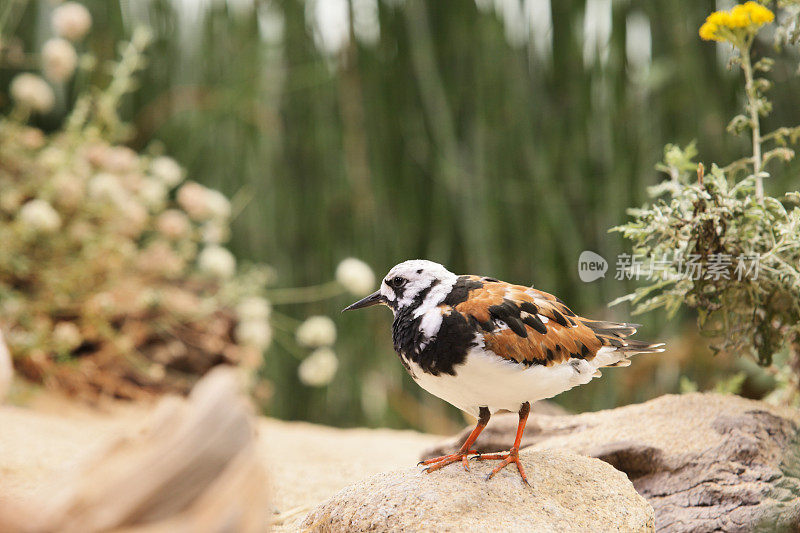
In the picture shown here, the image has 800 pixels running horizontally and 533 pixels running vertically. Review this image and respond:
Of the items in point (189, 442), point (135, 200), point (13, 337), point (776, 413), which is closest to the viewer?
point (189, 442)

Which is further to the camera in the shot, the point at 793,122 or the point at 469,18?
the point at 469,18

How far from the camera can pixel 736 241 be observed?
50.7 inches

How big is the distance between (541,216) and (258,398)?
1261 mm

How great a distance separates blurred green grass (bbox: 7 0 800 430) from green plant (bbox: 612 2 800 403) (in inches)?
32.6

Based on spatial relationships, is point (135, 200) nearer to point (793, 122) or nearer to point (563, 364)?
point (563, 364)

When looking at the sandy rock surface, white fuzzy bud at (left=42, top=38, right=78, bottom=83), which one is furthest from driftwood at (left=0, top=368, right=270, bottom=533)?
white fuzzy bud at (left=42, top=38, right=78, bottom=83)

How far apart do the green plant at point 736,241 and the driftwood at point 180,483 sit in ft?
2.85

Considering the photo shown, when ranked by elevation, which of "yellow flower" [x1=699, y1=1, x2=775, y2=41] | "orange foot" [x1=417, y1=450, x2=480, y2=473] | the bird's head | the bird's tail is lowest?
"orange foot" [x1=417, y1=450, x2=480, y2=473]

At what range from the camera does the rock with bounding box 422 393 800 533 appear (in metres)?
1.15

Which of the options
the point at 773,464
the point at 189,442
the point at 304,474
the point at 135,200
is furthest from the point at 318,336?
the point at 189,442

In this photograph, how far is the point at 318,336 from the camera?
2.16 meters

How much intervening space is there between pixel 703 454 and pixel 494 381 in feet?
1.59

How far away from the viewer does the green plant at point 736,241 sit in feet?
4.11

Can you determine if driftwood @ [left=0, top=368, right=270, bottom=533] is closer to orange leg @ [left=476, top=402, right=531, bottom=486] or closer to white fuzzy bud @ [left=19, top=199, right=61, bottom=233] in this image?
orange leg @ [left=476, top=402, right=531, bottom=486]
